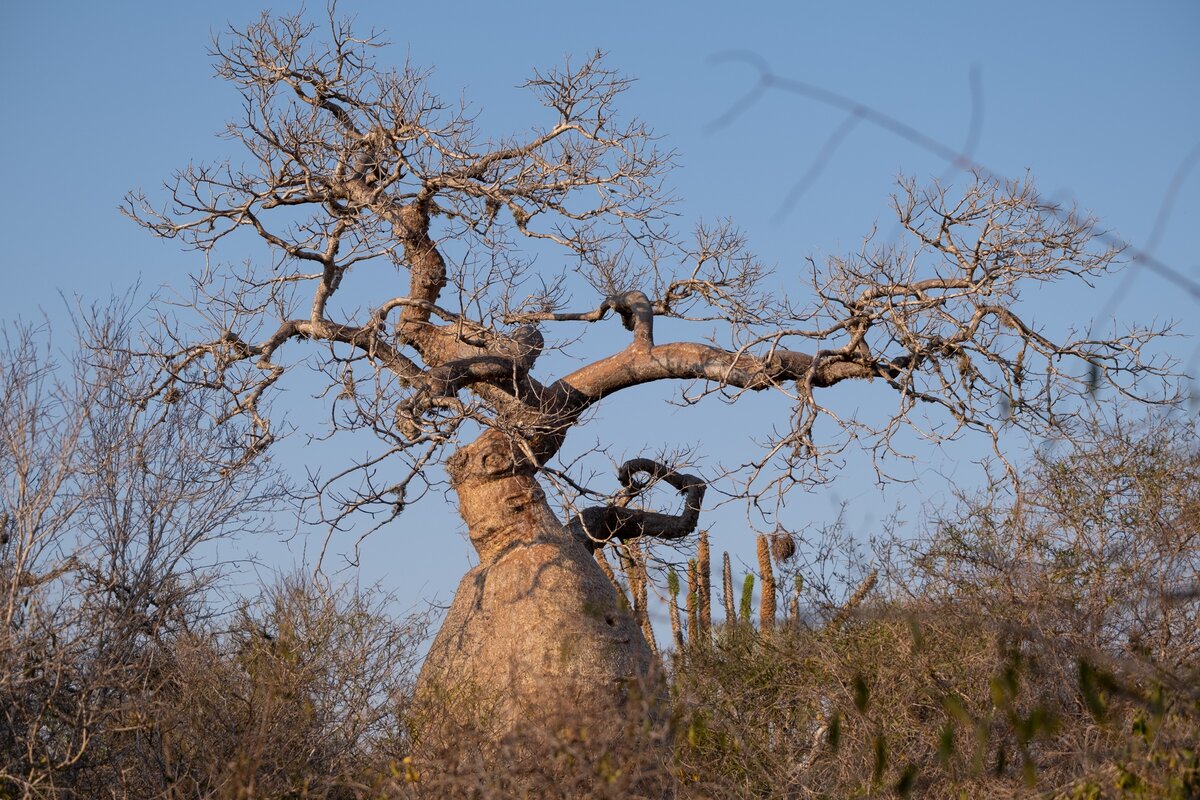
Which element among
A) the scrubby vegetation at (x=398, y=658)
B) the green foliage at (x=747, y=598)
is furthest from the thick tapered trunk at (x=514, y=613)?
the green foliage at (x=747, y=598)

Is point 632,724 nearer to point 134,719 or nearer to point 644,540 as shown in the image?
point 134,719

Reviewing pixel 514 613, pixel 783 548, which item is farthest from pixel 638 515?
pixel 514 613

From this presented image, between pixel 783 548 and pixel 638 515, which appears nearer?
pixel 638 515

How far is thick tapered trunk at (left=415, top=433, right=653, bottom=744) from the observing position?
23.9ft

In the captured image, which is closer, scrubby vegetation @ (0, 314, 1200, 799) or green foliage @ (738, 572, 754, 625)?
scrubby vegetation @ (0, 314, 1200, 799)

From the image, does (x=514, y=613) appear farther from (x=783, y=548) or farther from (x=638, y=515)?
(x=783, y=548)

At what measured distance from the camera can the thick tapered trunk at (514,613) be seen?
729cm

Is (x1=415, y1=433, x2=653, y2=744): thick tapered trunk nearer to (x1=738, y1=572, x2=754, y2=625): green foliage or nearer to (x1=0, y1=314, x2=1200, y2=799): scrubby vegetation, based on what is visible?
(x1=0, y1=314, x2=1200, y2=799): scrubby vegetation

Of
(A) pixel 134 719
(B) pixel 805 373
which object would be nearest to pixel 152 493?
(A) pixel 134 719

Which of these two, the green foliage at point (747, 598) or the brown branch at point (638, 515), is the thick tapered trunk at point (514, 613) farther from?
the green foliage at point (747, 598)

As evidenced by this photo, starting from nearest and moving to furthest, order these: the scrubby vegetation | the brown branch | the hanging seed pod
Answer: the scrubby vegetation
the brown branch
the hanging seed pod

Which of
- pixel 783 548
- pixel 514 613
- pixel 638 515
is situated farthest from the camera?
pixel 783 548

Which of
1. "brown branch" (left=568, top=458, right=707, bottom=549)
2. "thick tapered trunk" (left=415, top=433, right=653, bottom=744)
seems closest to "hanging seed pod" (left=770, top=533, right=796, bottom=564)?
"brown branch" (left=568, top=458, right=707, bottom=549)

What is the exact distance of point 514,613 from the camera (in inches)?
307
